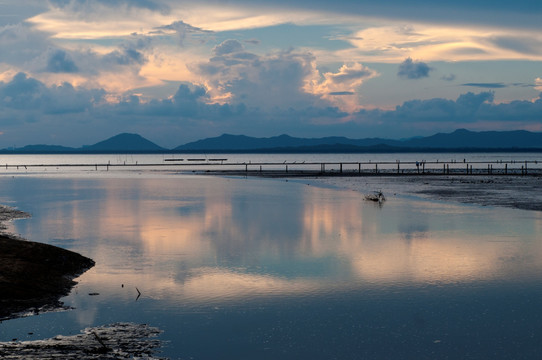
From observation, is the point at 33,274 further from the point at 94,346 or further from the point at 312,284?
the point at 312,284

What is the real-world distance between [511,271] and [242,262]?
11.3 metres

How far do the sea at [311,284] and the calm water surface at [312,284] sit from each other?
0.06 m

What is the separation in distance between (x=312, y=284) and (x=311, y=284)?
0.04 m

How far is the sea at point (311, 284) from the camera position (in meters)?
14.9

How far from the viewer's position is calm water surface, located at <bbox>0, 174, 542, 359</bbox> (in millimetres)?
14930

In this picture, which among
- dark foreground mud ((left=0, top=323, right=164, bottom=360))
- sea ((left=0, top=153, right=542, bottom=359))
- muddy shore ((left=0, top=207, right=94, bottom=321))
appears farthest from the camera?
muddy shore ((left=0, top=207, right=94, bottom=321))

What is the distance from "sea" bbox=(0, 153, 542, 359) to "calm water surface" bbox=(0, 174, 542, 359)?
0.06 m

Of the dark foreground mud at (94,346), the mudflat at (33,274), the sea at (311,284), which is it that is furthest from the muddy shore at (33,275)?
the dark foreground mud at (94,346)

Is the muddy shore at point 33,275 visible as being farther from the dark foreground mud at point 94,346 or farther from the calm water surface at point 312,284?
the dark foreground mud at point 94,346

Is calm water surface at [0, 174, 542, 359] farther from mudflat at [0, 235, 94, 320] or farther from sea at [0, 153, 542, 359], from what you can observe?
mudflat at [0, 235, 94, 320]

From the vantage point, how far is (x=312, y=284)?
21234 millimetres

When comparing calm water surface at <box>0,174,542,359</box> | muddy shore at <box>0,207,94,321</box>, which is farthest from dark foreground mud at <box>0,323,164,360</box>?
muddy shore at <box>0,207,94,321</box>

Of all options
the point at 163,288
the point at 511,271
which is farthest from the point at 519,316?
the point at 163,288

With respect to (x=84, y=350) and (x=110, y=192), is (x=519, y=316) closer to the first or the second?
(x=84, y=350)
